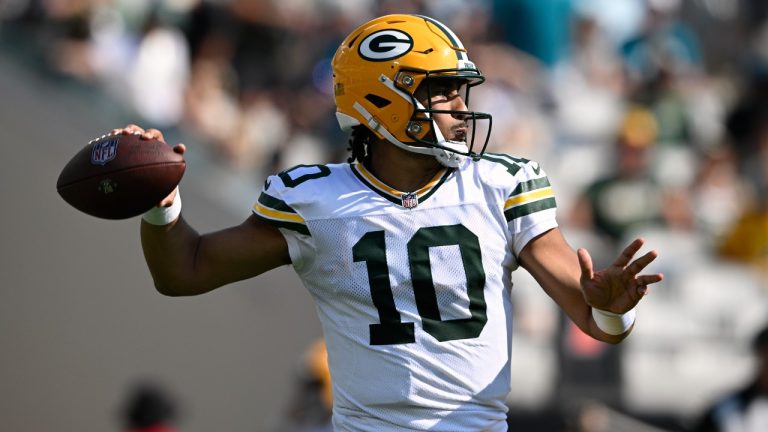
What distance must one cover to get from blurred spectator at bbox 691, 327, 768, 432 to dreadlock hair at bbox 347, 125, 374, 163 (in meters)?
2.86

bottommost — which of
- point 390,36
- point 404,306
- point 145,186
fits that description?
point 404,306

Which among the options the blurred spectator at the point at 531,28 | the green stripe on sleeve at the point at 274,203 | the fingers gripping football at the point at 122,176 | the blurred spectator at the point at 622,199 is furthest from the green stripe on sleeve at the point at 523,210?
the blurred spectator at the point at 531,28

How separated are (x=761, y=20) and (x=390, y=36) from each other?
9.01 m

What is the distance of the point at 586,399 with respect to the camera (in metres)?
7.82

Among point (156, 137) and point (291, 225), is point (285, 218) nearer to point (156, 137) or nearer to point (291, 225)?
point (291, 225)

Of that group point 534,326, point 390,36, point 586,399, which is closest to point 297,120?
point 534,326

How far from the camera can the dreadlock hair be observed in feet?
13.2

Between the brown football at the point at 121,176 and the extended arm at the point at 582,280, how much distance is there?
1.07 metres

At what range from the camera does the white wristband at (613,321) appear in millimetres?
3713

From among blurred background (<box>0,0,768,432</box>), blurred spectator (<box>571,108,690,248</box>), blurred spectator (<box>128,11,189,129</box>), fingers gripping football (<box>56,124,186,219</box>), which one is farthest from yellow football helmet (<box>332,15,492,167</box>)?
blurred spectator (<box>128,11,189,129</box>)

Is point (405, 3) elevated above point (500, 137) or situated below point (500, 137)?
above

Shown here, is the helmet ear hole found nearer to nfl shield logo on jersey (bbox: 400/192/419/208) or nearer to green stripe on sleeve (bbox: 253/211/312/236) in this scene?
nfl shield logo on jersey (bbox: 400/192/419/208)

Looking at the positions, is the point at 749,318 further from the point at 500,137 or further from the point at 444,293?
the point at 444,293

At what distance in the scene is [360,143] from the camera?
13.2ft
